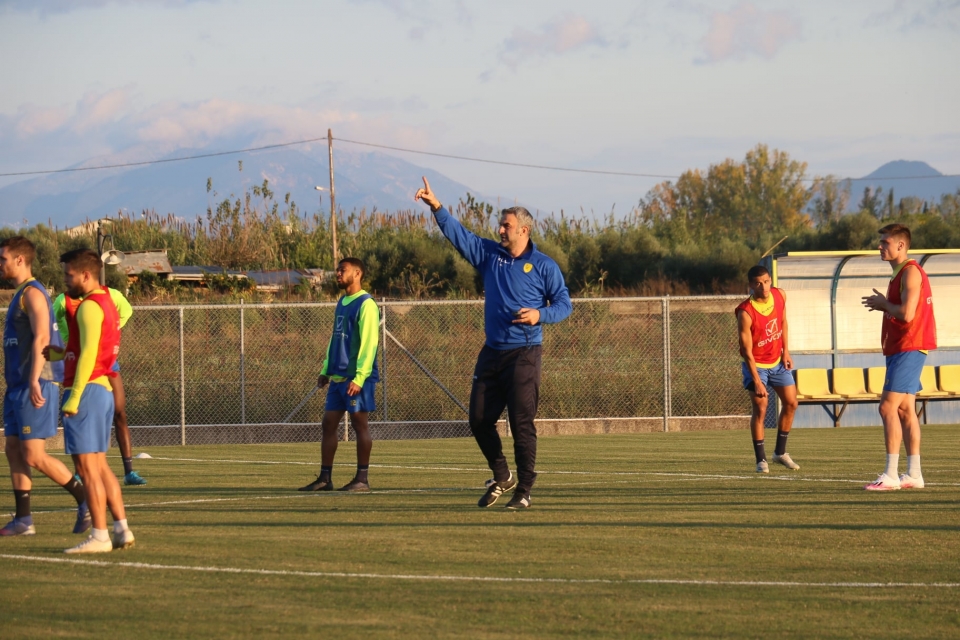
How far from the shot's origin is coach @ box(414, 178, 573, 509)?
357 inches

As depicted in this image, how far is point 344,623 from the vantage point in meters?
5.34

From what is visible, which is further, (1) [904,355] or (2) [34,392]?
(1) [904,355]

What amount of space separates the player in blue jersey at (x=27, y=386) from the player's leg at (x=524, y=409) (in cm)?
301

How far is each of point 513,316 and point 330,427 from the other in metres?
2.77

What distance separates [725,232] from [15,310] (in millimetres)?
A: 43010

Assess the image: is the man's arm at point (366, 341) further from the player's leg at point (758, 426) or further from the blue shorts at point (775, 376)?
the blue shorts at point (775, 376)

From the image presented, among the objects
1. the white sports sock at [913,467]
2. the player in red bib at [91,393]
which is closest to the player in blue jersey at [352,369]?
the player in red bib at [91,393]

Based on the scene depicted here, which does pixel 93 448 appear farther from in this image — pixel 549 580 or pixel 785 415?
pixel 785 415

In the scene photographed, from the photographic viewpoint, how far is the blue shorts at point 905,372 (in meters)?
10.2

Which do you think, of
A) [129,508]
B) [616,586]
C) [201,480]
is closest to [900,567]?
[616,586]

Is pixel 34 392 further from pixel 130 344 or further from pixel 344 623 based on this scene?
pixel 130 344

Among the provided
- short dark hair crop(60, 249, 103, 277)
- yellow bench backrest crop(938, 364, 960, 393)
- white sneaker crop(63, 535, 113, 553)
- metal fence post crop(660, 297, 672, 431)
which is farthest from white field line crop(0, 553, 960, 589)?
yellow bench backrest crop(938, 364, 960, 393)

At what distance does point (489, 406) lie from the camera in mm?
9266

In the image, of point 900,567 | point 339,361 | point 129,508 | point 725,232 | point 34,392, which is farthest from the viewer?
point 725,232
